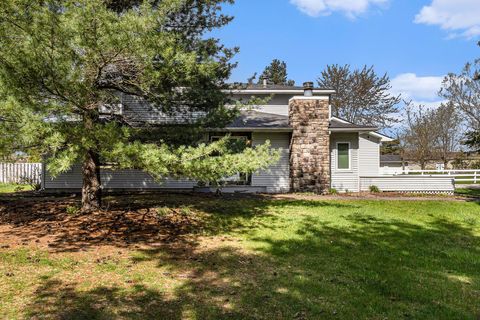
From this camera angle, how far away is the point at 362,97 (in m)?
41.5

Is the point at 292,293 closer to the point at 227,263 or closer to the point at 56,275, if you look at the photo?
the point at 227,263

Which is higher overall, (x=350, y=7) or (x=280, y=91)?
(x=350, y=7)

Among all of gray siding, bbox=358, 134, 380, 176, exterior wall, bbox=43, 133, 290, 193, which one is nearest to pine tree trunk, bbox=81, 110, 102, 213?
exterior wall, bbox=43, 133, 290, 193

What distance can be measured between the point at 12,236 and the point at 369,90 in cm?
4024

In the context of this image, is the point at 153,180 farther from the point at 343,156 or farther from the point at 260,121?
the point at 343,156

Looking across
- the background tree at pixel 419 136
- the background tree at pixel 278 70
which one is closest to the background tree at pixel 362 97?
the background tree at pixel 419 136

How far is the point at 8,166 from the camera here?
829 inches

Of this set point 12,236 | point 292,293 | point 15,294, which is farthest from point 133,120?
point 292,293

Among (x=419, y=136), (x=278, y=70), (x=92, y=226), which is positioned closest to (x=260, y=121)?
(x=92, y=226)

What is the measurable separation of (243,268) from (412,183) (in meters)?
14.3

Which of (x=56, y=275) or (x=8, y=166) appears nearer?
(x=56, y=275)

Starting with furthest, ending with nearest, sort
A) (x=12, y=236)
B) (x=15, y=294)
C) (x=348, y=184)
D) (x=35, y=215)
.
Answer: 1. (x=348, y=184)
2. (x=35, y=215)
3. (x=12, y=236)
4. (x=15, y=294)

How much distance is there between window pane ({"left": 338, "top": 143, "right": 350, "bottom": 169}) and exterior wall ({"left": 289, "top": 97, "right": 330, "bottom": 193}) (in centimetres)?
218

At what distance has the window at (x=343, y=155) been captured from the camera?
18156 mm
